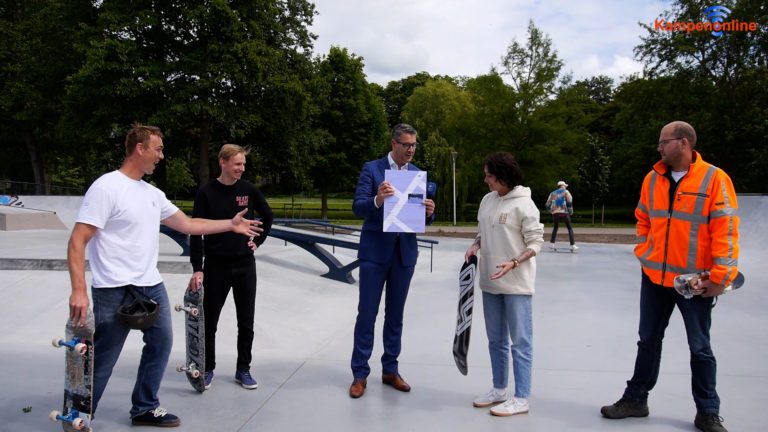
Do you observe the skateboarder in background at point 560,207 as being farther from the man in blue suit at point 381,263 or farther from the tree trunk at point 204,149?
the tree trunk at point 204,149

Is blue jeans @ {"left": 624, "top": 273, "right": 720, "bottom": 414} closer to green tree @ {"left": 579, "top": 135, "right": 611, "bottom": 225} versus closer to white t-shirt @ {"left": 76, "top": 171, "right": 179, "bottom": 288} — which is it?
white t-shirt @ {"left": 76, "top": 171, "right": 179, "bottom": 288}

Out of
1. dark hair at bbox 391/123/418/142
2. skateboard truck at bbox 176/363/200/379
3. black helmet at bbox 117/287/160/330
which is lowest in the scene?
skateboard truck at bbox 176/363/200/379

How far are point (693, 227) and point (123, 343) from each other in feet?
11.8

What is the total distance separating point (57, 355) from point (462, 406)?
374cm

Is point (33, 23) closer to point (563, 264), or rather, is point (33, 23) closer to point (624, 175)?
point (563, 264)

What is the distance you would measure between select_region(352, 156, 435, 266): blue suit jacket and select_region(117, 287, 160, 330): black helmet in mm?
1513

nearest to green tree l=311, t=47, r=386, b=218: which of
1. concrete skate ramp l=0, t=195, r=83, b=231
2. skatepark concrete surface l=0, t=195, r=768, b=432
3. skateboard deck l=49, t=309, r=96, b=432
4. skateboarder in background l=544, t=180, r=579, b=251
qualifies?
concrete skate ramp l=0, t=195, r=83, b=231

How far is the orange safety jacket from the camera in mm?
3398

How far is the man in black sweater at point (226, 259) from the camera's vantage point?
4.31m

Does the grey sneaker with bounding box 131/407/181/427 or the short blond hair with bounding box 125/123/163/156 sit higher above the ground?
the short blond hair with bounding box 125/123/163/156

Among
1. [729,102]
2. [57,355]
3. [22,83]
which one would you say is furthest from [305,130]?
[57,355]

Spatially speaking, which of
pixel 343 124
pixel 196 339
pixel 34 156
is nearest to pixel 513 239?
pixel 196 339

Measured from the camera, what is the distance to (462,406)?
409 cm

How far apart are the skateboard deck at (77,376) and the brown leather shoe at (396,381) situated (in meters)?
2.13
